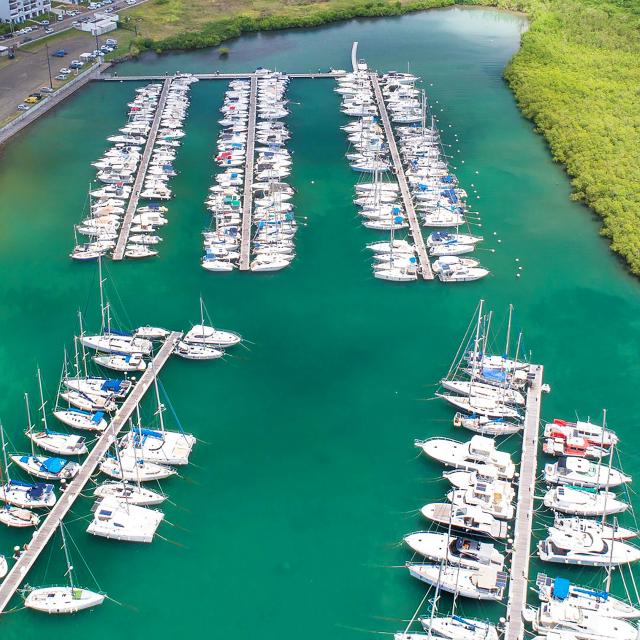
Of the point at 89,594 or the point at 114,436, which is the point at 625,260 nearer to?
the point at 114,436

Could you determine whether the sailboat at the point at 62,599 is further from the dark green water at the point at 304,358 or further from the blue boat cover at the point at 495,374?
the blue boat cover at the point at 495,374

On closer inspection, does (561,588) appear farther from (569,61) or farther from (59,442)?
(569,61)

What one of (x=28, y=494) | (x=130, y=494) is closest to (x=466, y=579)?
(x=130, y=494)

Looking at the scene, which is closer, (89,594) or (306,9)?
(89,594)

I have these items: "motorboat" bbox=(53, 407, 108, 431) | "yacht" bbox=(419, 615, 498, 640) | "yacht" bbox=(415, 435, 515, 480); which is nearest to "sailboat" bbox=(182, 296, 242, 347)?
"motorboat" bbox=(53, 407, 108, 431)

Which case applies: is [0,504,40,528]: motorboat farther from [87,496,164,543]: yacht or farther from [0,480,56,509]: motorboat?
[87,496,164,543]: yacht

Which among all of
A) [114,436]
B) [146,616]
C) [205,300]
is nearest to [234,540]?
[146,616]

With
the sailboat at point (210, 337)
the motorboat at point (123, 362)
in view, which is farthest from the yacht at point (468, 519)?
the motorboat at point (123, 362)
